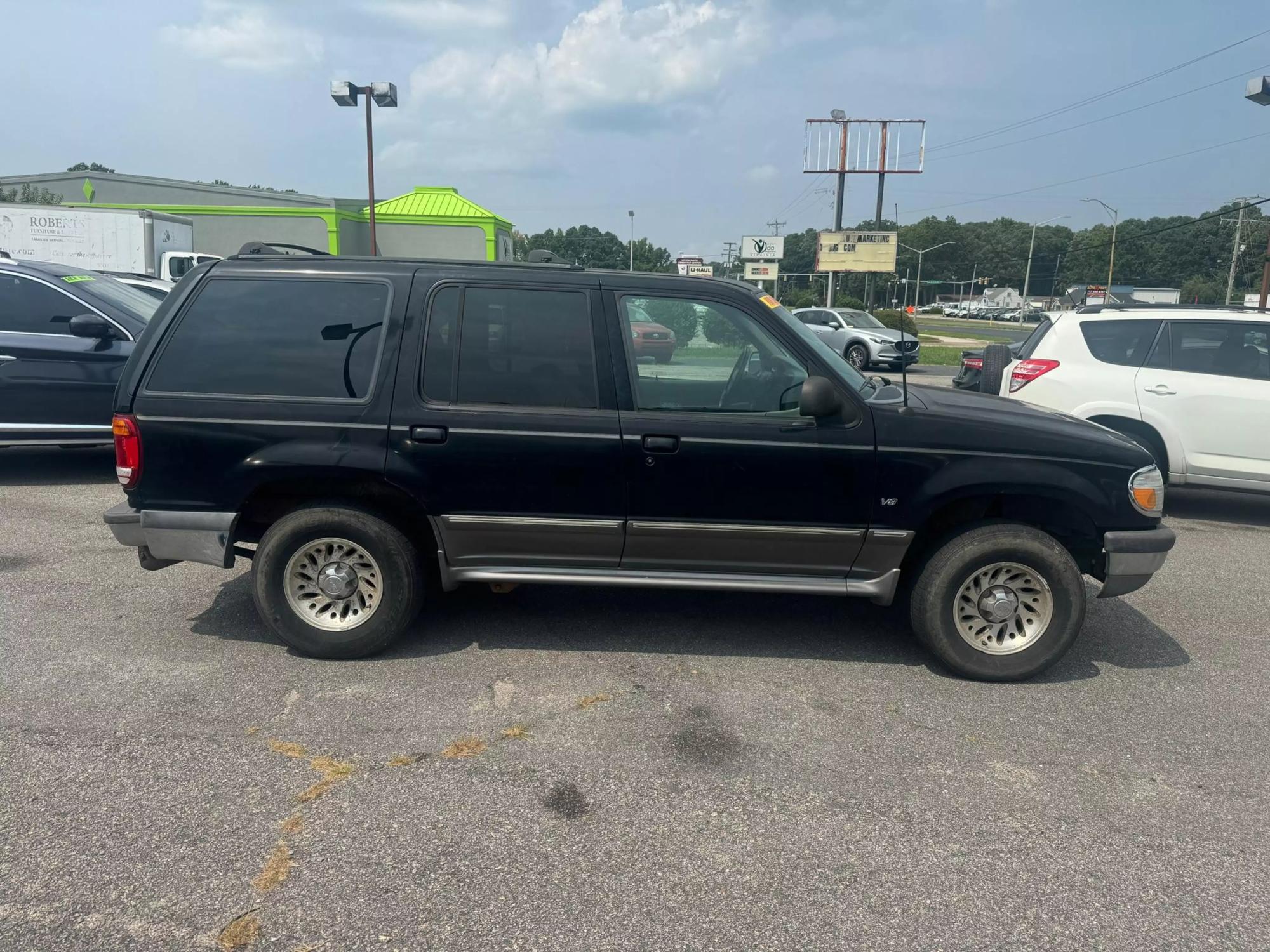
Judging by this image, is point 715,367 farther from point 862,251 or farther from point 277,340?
point 862,251

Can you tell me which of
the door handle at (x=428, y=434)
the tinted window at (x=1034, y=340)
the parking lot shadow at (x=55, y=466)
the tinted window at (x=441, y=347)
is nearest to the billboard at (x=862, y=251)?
the tinted window at (x=1034, y=340)

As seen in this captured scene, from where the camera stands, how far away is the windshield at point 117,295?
8.41 meters

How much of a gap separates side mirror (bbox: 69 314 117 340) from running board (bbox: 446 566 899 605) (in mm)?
5335

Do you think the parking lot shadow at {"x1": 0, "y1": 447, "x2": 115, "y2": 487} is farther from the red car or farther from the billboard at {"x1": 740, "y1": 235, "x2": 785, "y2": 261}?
the billboard at {"x1": 740, "y1": 235, "x2": 785, "y2": 261}

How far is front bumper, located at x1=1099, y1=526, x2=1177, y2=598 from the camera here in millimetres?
4473

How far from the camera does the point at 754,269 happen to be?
52156mm

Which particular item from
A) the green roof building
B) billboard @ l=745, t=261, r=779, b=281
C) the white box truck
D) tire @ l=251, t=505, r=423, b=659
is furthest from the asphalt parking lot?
billboard @ l=745, t=261, r=779, b=281

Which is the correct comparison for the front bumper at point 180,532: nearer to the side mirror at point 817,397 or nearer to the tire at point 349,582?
the tire at point 349,582

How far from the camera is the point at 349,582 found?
180 inches

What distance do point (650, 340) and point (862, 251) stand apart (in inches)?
1640

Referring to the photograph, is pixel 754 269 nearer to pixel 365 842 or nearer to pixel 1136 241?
pixel 365 842

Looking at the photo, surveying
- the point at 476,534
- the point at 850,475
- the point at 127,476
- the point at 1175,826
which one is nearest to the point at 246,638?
the point at 127,476

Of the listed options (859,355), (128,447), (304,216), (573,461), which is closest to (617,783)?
(573,461)

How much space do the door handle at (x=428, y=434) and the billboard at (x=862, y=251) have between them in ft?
136
